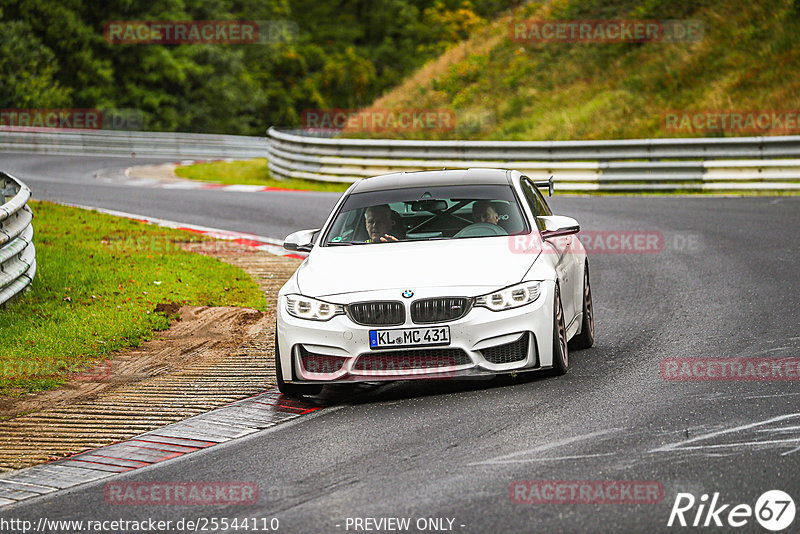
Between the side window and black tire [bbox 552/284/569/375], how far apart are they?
109 cm

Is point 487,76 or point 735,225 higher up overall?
point 487,76

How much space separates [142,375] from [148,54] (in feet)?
167

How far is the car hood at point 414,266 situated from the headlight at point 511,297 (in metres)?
0.07

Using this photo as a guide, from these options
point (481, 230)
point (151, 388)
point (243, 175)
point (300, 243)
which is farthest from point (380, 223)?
point (243, 175)

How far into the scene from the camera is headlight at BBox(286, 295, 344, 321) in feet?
25.0

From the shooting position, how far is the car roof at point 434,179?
916cm

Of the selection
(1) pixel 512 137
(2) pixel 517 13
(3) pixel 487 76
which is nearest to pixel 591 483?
(1) pixel 512 137

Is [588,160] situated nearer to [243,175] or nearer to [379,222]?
[243,175]

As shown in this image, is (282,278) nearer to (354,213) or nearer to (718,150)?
(354,213)

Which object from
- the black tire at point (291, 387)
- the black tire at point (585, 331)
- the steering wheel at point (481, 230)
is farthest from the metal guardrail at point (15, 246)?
the black tire at point (585, 331)

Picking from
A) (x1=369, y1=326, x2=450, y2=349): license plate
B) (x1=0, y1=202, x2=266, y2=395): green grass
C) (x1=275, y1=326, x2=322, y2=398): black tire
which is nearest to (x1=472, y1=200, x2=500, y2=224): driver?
(x1=369, y1=326, x2=450, y2=349): license plate

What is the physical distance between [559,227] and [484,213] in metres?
0.64

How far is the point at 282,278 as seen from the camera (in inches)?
527

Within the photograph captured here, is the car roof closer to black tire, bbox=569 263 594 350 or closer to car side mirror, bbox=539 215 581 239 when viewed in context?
car side mirror, bbox=539 215 581 239
